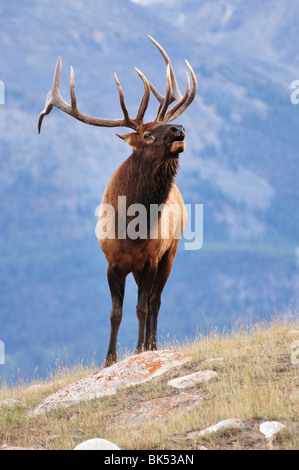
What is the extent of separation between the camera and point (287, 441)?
15.4 feet

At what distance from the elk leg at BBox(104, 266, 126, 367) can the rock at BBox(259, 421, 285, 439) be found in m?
3.78

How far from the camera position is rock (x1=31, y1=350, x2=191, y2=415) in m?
A: 7.20

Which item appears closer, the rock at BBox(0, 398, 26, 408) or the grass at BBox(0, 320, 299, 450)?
the grass at BBox(0, 320, 299, 450)

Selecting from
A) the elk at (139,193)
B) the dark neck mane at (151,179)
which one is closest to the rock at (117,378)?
the elk at (139,193)

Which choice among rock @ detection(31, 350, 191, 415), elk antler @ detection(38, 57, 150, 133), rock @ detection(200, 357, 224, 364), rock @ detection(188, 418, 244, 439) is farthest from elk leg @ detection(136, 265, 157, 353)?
rock @ detection(188, 418, 244, 439)

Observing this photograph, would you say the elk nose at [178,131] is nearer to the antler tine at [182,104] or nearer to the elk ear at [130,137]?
the elk ear at [130,137]

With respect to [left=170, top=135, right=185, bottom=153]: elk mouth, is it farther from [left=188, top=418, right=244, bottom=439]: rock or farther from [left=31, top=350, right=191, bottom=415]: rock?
[left=188, top=418, right=244, bottom=439]: rock

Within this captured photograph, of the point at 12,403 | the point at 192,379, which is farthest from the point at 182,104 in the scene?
the point at 12,403

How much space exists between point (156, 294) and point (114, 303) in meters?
1.20

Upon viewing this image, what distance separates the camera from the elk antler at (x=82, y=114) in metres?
8.56

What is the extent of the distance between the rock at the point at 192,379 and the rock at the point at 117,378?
1.70ft

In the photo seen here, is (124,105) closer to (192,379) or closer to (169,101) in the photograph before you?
(169,101)
